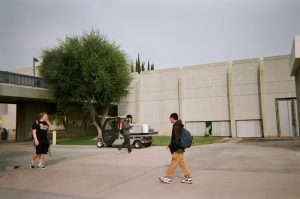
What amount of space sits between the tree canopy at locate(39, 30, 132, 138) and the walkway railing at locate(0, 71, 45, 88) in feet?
2.43

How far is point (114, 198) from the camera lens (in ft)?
19.3

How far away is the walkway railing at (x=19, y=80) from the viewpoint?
78.5 ft

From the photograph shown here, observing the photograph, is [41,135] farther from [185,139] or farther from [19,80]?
[19,80]

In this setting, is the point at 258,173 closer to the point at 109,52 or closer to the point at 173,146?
the point at 173,146

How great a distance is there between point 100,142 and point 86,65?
9.83m

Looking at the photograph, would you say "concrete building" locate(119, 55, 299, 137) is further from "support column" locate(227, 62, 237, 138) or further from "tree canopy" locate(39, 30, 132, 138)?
"tree canopy" locate(39, 30, 132, 138)

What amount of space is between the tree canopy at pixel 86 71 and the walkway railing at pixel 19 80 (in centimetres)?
74

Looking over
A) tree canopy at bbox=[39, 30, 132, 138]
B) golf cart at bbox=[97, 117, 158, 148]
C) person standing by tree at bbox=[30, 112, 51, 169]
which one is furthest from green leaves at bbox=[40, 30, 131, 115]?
person standing by tree at bbox=[30, 112, 51, 169]

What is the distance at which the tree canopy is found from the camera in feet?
88.0

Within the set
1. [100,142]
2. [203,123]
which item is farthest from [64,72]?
[203,123]

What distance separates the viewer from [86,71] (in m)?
26.8

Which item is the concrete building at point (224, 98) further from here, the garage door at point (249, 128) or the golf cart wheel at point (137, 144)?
the golf cart wheel at point (137, 144)

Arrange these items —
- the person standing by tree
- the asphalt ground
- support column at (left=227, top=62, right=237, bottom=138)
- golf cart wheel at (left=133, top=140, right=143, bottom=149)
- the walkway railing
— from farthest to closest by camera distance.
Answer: support column at (left=227, top=62, right=237, bottom=138), the walkway railing, golf cart wheel at (left=133, top=140, right=143, bottom=149), the person standing by tree, the asphalt ground

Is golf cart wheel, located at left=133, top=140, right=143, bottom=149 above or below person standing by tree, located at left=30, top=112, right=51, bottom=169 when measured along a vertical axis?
below
